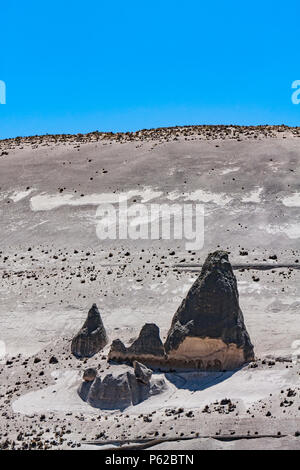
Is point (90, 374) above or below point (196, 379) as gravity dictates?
above

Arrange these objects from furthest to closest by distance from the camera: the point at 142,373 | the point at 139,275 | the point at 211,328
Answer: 1. the point at 139,275
2. the point at 211,328
3. the point at 142,373

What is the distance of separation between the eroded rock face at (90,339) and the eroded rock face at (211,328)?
252cm

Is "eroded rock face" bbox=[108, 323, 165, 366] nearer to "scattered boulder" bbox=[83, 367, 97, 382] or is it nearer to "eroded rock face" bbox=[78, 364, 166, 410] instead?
"eroded rock face" bbox=[78, 364, 166, 410]

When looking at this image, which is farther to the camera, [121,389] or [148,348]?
[148,348]

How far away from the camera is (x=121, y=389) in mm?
16000

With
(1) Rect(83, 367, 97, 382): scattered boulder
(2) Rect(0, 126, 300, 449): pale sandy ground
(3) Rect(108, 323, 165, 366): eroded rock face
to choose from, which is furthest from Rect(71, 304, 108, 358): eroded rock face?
(1) Rect(83, 367, 97, 382): scattered boulder

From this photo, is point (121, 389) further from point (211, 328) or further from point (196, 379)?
point (211, 328)

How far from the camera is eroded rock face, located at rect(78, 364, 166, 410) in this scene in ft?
52.2

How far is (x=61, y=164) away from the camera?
4025cm

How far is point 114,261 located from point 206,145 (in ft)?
48.5

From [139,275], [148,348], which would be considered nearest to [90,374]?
[148,348]

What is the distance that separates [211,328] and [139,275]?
9272mm

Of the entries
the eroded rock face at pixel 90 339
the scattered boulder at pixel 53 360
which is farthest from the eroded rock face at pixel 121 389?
the scattered boulder at pixel 53 360
